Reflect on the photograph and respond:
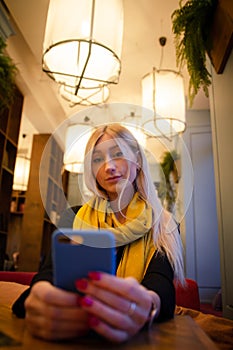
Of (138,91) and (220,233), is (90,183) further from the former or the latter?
(138,91)

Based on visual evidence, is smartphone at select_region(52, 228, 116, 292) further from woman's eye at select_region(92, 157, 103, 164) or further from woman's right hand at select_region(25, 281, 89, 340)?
woman's eye at select_region(92, 157, 103, 164)

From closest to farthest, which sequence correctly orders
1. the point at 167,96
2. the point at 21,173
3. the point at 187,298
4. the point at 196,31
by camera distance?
1. the point at 196,31
2. the point at 187,298
3. the point at 167,96
4. the point at 21,173

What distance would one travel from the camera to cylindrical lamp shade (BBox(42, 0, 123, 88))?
1.37m

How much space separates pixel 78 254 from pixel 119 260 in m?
0.41

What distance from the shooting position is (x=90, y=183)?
0.71 metres

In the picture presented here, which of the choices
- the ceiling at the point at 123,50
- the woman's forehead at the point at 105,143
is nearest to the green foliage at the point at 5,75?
the ceiling at the point at 123,50

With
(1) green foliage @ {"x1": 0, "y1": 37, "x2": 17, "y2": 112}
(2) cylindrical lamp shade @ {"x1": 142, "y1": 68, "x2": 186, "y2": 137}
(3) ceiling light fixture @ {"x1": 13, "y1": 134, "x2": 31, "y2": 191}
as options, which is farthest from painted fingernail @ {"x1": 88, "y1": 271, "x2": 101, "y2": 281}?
(3) ceiling light fixture @ {"x1": 13, "y1": 134, "x2": 31, "y2": 191}

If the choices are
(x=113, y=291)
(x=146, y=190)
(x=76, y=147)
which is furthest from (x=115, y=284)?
(x=76, y=147)

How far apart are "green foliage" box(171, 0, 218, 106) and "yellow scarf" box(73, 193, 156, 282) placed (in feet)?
2.57

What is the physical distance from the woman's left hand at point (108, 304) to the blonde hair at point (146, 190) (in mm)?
308

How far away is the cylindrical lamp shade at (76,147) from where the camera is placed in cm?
71

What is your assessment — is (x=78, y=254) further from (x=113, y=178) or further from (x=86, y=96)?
(x=86, y=96)

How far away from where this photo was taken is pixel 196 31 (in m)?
1.17

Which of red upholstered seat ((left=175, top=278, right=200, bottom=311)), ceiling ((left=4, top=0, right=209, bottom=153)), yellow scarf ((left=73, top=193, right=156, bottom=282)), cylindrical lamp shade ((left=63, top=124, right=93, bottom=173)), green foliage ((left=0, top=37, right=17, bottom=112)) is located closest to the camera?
yellow scarf ((left=73, top=193, right=156, bottom=282))
